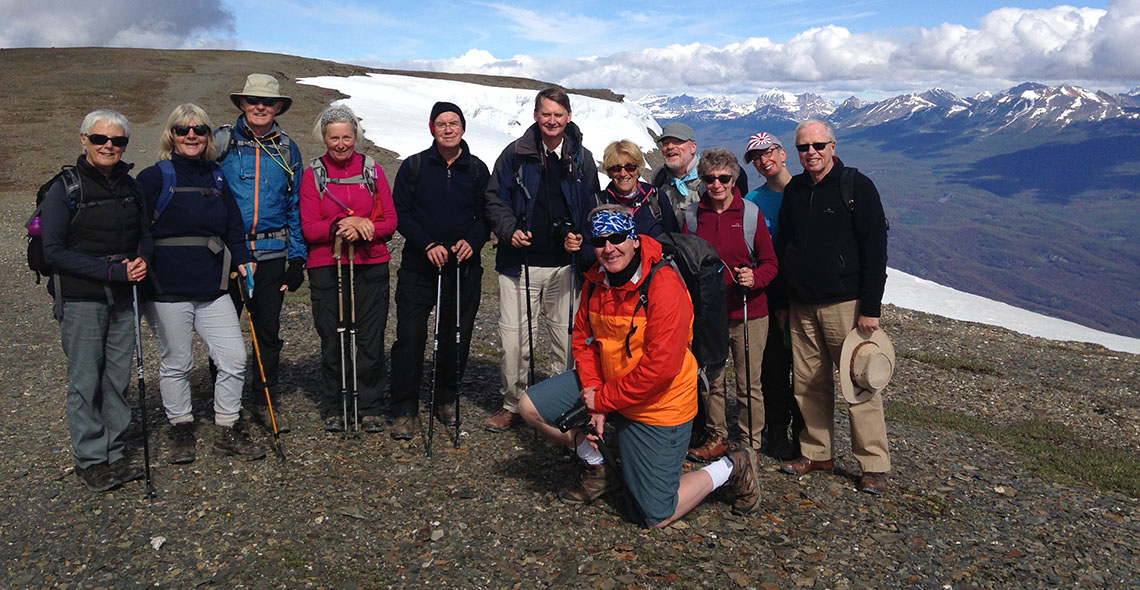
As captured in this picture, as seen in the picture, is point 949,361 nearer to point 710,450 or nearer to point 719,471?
point 710,450

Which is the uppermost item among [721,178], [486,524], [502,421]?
[721,178]

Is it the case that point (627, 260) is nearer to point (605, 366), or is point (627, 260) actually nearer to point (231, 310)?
point (605, 366)

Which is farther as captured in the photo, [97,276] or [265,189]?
[265,189]

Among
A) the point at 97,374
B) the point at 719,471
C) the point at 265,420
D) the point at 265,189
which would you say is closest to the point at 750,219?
the point at 719,471

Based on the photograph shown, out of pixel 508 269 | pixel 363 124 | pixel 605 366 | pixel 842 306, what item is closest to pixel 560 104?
pixel 508 269

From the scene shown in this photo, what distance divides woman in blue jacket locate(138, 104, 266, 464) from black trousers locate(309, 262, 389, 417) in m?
0.94

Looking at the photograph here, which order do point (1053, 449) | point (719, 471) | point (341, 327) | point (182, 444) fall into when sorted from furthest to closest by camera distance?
point (1053, 449)
point (341, 327)
point (182, 444)
point (719, 471)

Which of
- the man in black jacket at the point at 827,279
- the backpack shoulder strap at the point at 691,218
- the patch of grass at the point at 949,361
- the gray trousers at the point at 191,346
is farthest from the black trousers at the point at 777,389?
the patch of grass at the point at 949,361

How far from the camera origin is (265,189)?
8172 mm

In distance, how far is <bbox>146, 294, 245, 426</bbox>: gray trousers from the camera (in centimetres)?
749

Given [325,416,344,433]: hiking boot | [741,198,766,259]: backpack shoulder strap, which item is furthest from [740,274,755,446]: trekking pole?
[325,416,344,433]: hiking boot

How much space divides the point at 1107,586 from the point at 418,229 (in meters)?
7.92

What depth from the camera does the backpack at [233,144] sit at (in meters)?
7.87

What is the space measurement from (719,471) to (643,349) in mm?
1638
